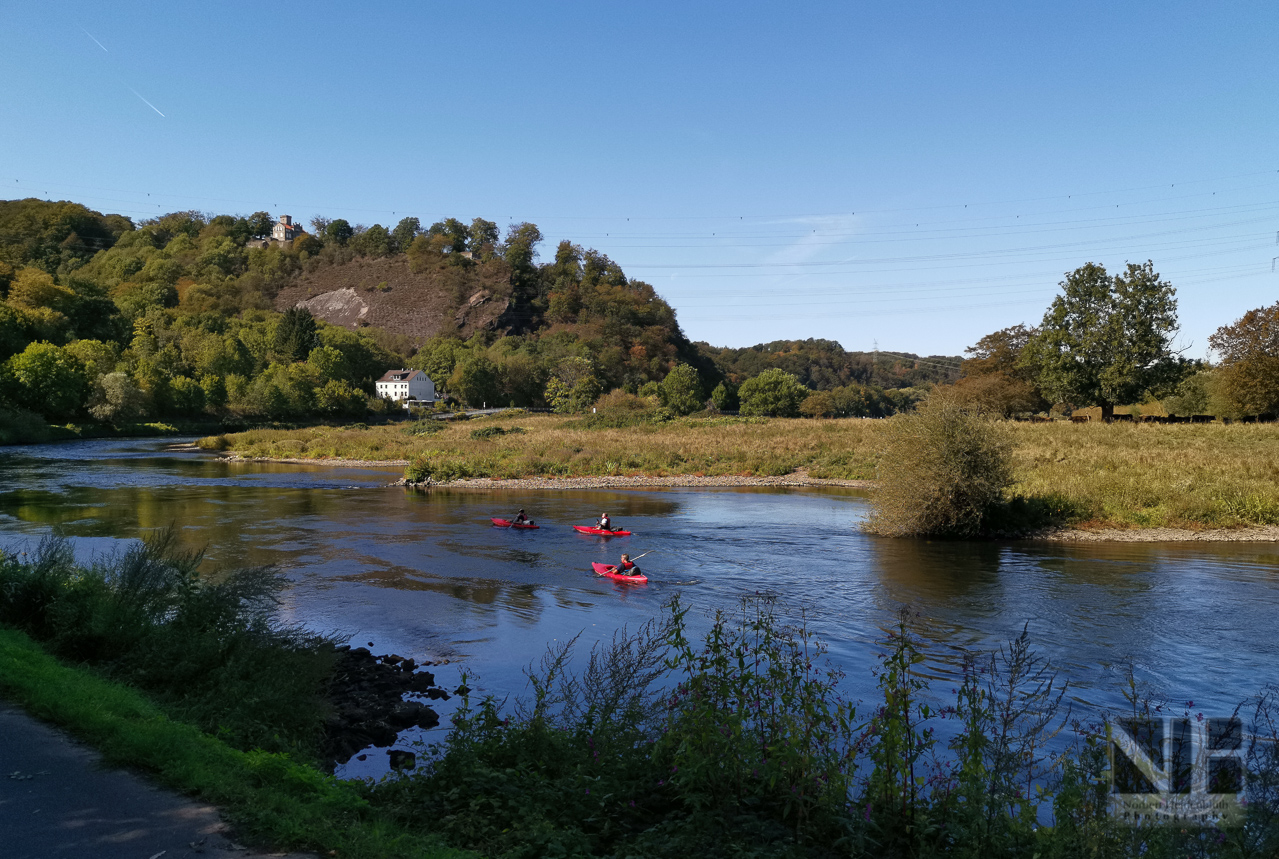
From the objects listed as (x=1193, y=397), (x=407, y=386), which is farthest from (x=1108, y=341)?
(x=407, y=386)

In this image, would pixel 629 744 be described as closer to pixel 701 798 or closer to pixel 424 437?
pixel 701 798

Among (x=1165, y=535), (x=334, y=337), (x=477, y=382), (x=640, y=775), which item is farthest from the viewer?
(x=334, y=337)

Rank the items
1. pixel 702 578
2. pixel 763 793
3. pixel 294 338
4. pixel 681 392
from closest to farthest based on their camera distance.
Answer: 1. pixel 763 793
2. pixel 702 578
3. pixel 681 392
4. pixel 294 338

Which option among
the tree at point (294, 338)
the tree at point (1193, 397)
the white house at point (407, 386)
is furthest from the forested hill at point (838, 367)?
the tree at point (1193, 397)

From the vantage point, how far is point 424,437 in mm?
70250

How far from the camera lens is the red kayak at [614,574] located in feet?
69.4

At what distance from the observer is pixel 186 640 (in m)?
10.2

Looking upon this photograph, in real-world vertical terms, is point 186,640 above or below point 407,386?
below

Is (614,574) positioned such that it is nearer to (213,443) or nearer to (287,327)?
(213,443)

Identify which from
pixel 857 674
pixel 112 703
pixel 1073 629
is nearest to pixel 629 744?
pixel 112 703

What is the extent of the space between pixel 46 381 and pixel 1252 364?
3834 inches
